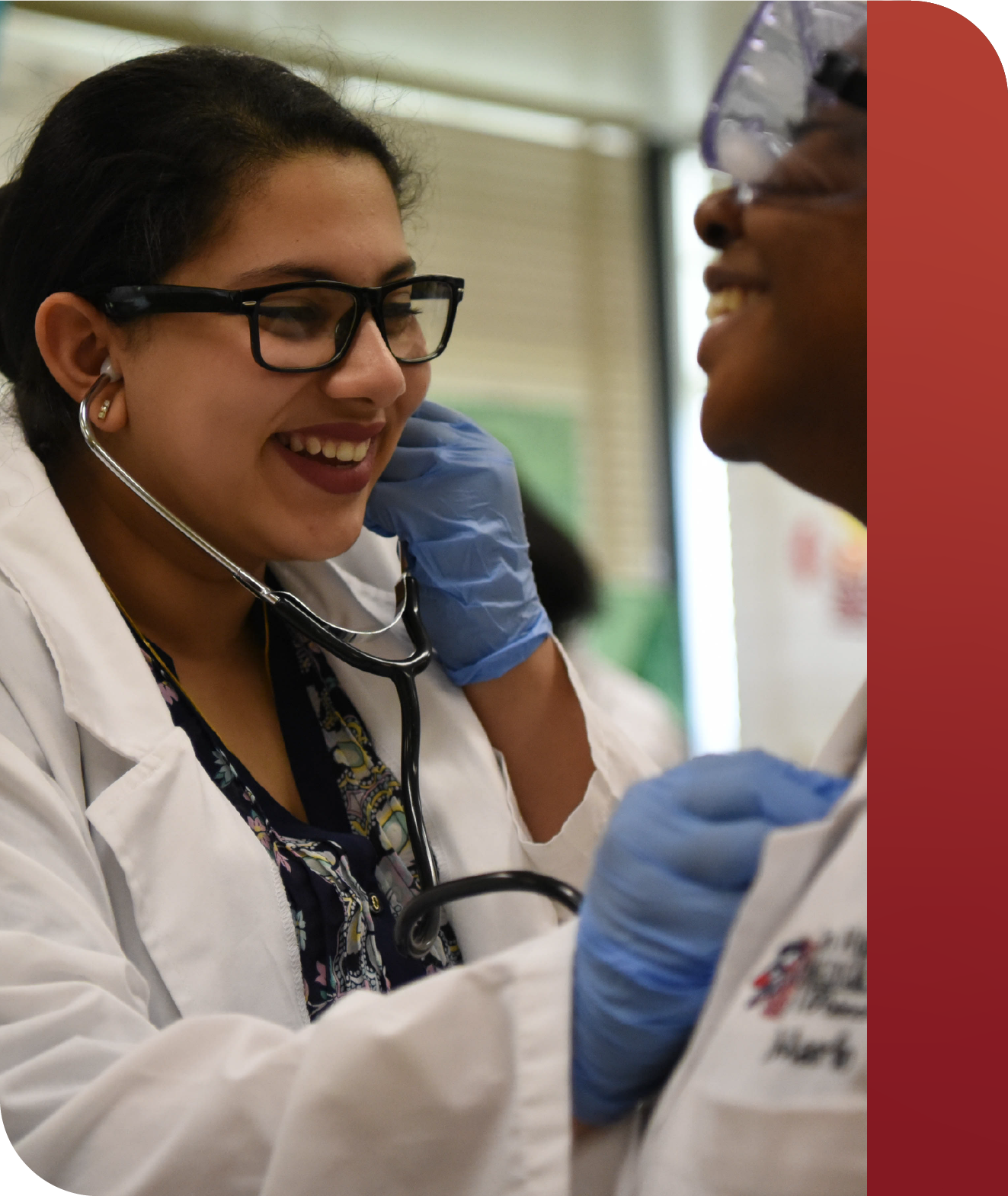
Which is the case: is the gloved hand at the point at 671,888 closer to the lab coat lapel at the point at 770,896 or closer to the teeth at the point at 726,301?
the lab coat lapel at the point at 770,896

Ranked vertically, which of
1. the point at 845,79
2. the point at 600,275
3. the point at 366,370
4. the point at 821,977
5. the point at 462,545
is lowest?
the point at 821,977

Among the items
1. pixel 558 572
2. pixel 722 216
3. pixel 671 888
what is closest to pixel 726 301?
pixel 722 216

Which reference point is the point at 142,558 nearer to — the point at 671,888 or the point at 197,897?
the point at 197,897

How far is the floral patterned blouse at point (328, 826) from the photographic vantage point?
708 millimetres

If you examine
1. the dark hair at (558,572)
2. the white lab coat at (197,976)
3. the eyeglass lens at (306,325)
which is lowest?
the white lab coat at (197,976)

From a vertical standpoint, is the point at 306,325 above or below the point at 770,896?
above

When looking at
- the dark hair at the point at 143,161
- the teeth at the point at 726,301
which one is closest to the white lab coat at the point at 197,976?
the dark hair at the point at 143,161

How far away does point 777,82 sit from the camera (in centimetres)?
51

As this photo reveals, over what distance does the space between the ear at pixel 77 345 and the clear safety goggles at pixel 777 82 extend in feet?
1.31

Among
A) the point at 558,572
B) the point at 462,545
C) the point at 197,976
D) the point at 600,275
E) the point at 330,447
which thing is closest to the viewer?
the point at 197,976

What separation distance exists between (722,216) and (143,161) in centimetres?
39

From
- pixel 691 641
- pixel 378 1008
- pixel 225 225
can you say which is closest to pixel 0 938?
pixel 378 1008

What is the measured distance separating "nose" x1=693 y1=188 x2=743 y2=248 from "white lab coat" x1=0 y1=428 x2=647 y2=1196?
314mm

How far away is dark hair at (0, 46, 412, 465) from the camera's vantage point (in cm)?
70
